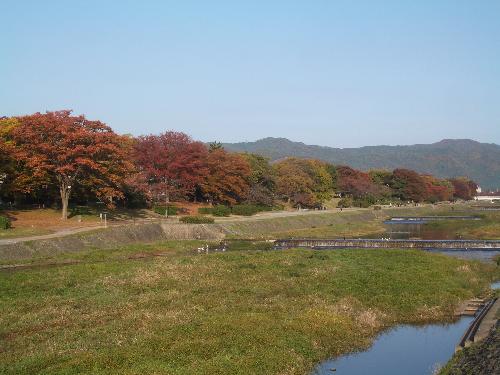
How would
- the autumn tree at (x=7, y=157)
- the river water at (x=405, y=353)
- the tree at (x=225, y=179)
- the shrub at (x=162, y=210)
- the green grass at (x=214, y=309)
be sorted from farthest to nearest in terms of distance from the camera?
the tree at (x=225, y=179) < the shrub at (x=162, y=210) < the autumn tree at (x=7, y=157) < the river water at (x=405, y=353) < the green grass at (x=214, y=309)

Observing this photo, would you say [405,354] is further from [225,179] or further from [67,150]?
[225,179]

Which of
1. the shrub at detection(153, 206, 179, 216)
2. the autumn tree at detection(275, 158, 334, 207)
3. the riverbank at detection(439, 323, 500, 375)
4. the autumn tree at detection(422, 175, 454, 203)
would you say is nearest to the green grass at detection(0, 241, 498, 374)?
the riverbank at detection(439, 323, 500, 375)

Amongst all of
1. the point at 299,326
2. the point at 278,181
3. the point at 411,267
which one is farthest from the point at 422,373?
the point at 278,181

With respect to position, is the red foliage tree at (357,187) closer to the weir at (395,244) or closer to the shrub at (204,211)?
the shrub at (204,211)

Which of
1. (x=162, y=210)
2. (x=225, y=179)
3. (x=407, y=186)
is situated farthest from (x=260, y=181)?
(x=407, y=186)

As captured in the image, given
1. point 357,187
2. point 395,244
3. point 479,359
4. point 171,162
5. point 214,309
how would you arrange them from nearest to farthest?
point 479,359, point 214,309, point 395,244, point 171,162, point 357,187

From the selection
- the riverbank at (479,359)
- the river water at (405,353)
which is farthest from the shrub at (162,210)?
the riverbank at (479,359)

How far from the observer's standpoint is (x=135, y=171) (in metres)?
66.0

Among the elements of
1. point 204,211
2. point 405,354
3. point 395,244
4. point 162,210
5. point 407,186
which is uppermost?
point 407,186

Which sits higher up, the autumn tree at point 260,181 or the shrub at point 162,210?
the autumn tree at point 260,181

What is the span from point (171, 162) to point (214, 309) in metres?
52.0

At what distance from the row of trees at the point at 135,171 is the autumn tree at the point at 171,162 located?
137 millimetres

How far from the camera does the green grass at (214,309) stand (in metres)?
15.2

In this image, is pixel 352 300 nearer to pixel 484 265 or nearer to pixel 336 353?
pixel 336 353
